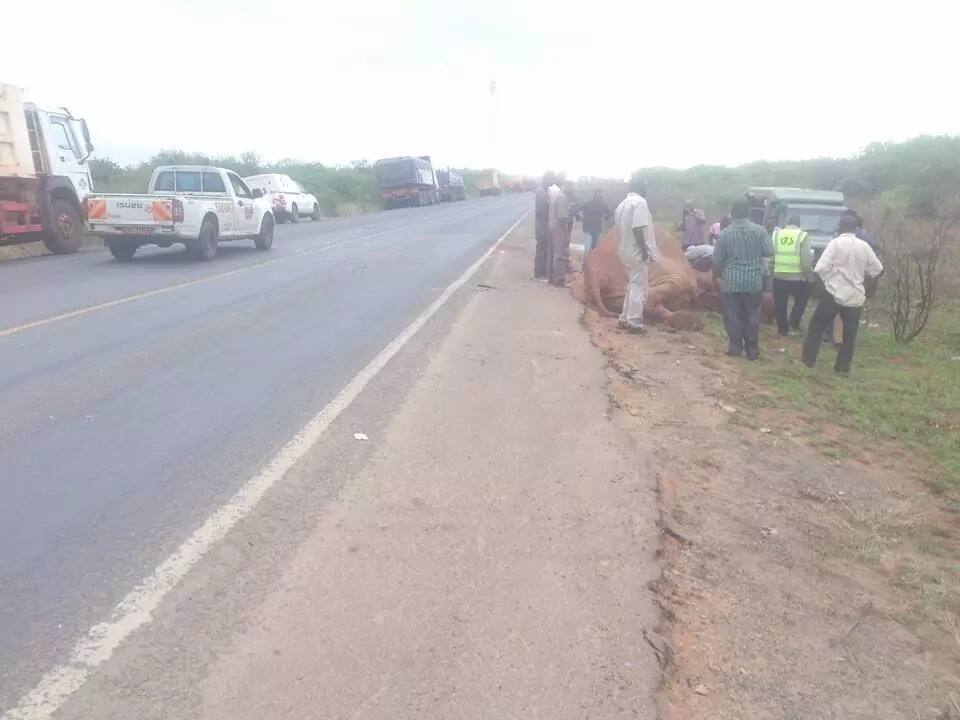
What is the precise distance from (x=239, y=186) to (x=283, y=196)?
14.1 m

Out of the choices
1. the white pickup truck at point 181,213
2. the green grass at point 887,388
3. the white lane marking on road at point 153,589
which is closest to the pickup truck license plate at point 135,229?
the white pickup truck at point 181,213

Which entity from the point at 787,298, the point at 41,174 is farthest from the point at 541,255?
the point at 41,174

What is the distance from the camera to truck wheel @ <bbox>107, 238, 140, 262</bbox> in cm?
1614

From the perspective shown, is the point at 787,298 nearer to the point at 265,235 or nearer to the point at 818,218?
the point at 818,218

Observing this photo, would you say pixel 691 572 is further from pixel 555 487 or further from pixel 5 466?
pixel 5 466

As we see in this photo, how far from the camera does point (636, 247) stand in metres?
9.89

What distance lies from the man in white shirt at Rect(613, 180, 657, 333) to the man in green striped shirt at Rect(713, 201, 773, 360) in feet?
2.67

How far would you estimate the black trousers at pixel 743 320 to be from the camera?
30.8ft

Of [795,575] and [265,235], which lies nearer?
[795,575]

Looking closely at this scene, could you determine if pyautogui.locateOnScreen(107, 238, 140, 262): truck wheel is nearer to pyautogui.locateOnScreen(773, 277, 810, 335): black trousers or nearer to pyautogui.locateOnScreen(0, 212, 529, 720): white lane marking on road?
pyautogui.locateOnScreen(0, 212, 529, 720): white lane marking on road

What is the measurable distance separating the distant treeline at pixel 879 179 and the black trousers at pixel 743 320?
1314cm

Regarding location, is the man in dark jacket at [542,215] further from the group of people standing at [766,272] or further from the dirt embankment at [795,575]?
the dirt embankment at [795,575]

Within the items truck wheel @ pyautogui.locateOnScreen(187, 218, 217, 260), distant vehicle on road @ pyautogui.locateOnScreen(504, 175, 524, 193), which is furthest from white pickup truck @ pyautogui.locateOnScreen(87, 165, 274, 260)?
distant vehicle on road @ pyautogui.locateOnScreen(504, 175, 524, 193)

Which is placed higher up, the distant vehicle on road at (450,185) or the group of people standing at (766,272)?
the group of people standing at (766,272)
